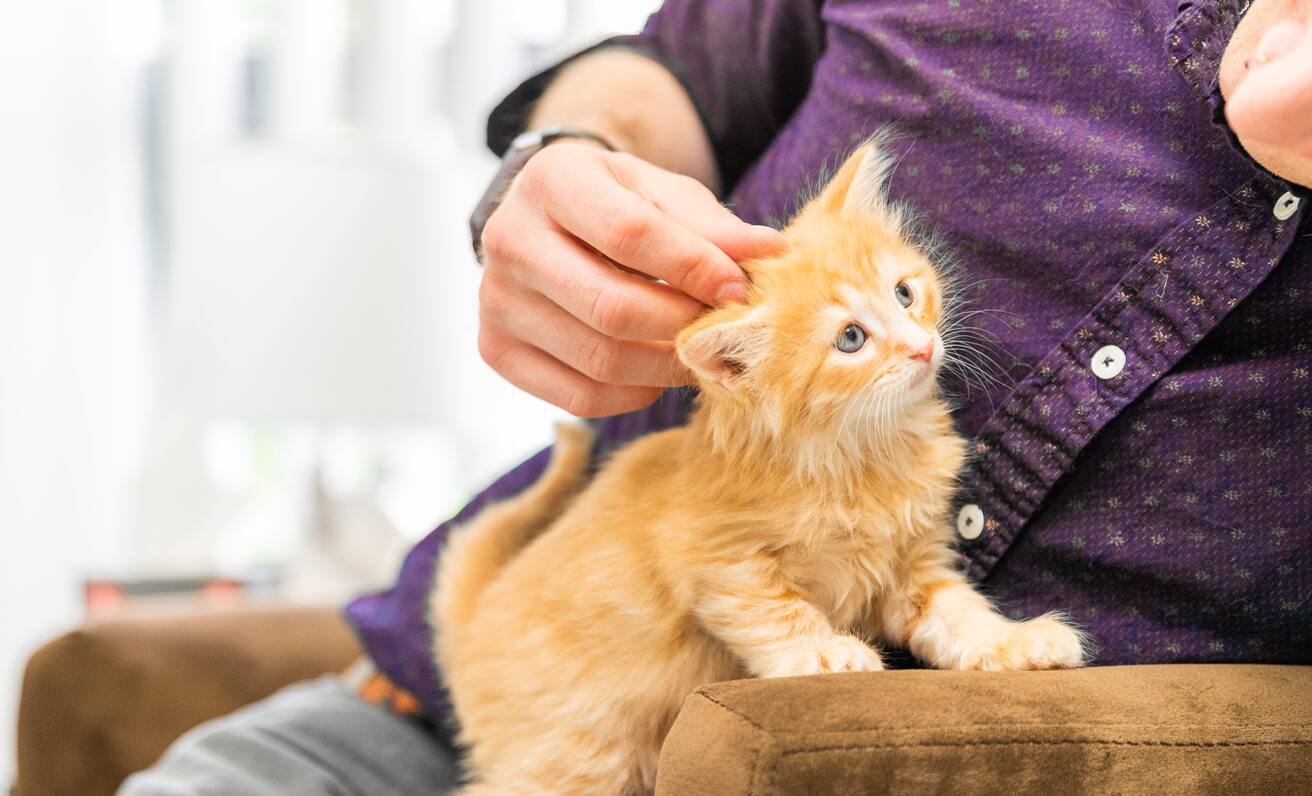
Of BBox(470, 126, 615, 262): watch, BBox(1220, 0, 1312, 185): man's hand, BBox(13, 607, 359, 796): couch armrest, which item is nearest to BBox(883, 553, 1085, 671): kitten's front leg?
BBox(1220, 0, 1312, 185): man's hand

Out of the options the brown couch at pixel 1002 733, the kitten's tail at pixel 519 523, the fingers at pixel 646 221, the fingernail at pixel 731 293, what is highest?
the fingers at pixel 646 221

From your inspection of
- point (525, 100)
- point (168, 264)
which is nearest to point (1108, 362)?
point (525, 100)

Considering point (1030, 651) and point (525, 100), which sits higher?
point (525, 100)

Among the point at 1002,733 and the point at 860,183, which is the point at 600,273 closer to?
the point at 860,183

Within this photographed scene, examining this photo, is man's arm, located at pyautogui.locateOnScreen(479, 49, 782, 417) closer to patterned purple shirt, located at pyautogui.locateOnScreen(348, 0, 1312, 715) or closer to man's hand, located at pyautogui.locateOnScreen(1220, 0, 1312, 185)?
patterned purple shirt, located at pyautogui.locateOnScreen(348, 0, 1312, 715)

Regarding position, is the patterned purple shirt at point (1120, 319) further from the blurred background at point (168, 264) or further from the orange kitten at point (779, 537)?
the blurred background at point (168, 264)

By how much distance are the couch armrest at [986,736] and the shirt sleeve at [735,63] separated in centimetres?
74

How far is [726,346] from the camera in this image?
0.75 metres

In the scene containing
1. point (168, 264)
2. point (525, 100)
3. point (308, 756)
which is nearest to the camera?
point (308, 756)

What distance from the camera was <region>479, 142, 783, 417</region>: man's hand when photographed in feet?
2.45

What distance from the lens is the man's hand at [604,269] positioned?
75 cm

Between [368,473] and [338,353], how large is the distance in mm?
751

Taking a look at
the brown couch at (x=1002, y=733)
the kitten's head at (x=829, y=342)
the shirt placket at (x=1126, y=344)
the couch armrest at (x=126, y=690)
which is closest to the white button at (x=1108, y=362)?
the shirt placket at (x=1126, y=344)

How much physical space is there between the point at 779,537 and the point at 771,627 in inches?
2.8
